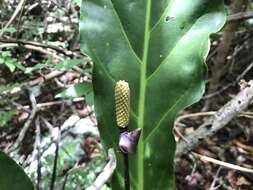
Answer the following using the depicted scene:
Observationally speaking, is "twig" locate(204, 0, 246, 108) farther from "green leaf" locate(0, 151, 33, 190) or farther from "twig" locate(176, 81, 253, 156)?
"green leaf" locate(0, 151, 33, 190)

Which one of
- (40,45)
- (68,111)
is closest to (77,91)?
(40,45)

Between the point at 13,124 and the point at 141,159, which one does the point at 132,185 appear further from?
the point at 13,124

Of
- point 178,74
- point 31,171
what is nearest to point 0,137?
point 31,171

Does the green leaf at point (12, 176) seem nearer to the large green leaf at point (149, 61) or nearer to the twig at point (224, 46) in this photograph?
the large green leaf at point (149, 61)

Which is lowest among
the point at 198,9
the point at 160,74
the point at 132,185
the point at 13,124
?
the point at 13,124

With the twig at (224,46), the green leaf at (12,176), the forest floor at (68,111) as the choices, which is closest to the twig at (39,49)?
the forest floor at (68,111)

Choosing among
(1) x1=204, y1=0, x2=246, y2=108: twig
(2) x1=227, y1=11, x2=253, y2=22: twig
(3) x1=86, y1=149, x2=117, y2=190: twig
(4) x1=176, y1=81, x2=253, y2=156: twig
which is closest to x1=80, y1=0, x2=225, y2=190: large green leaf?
(3) x1=86, y1=149, x2=117, y2=190: twig
